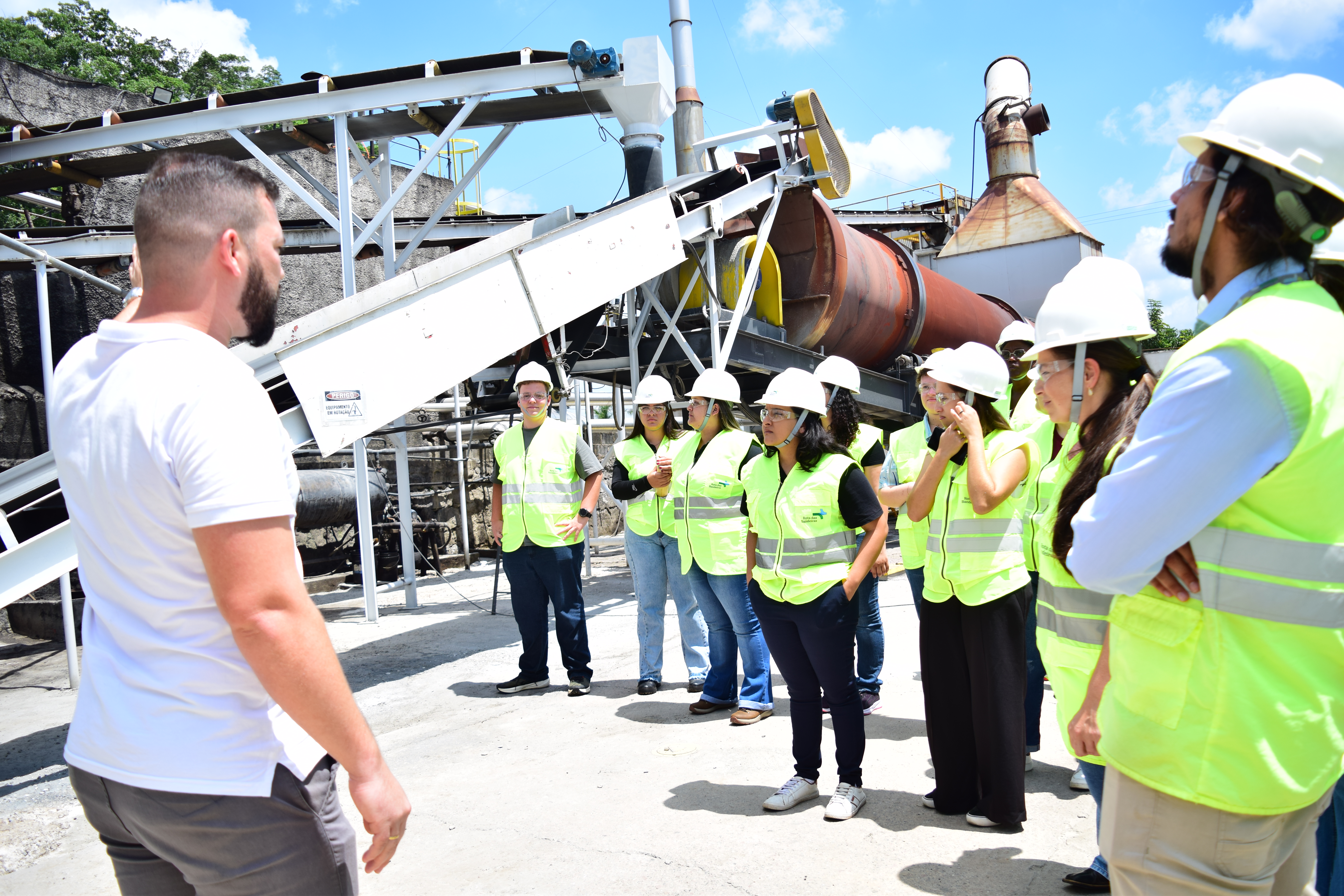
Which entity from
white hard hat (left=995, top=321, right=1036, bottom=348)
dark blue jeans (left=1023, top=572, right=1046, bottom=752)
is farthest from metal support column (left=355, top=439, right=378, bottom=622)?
dark blue jeans (left=1023, top=572, right=1046, bottom=752)

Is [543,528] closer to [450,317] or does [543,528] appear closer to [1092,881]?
[450,317]

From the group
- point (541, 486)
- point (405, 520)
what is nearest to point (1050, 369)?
point (541, 486)

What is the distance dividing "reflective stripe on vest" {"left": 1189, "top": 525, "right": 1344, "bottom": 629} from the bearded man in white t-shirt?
4.48 ft

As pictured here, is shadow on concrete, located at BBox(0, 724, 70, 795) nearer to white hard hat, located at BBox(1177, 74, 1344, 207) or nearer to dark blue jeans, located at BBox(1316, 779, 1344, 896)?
dark blue jeans, located at BBox(1316, 779, 1344, 896)

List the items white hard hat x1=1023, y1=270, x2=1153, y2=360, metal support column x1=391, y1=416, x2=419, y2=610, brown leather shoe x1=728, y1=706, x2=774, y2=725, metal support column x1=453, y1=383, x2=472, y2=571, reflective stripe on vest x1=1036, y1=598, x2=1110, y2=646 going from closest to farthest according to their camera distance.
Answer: reflective stripe on vest x1=1036, y1=598, x2=1110, y2=646
white hard hat x1=1023, y1=270, x2=1153, y2=360
brown leather shoe x1=728, y1=706, x2=774, y2=725
metal support column x1=391, y1=416, x2=419, y2=610
metal support column x1=453, y1=383, x2=472, y2=571

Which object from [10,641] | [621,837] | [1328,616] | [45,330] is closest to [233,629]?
[1328,616]

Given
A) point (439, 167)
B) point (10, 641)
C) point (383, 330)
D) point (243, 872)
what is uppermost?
point (439, 167)

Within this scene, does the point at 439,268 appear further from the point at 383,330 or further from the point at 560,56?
the point at 560,56

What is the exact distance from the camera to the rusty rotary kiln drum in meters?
8.84

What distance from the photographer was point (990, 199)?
17.1 metres

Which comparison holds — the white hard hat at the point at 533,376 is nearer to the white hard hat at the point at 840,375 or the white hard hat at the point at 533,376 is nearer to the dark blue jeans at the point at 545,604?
the dark blue jeans at the point at 545,604

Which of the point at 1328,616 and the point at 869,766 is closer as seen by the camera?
the point at 1328,616

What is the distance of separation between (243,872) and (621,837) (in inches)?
89.1

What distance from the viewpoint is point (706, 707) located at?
5.07 m
